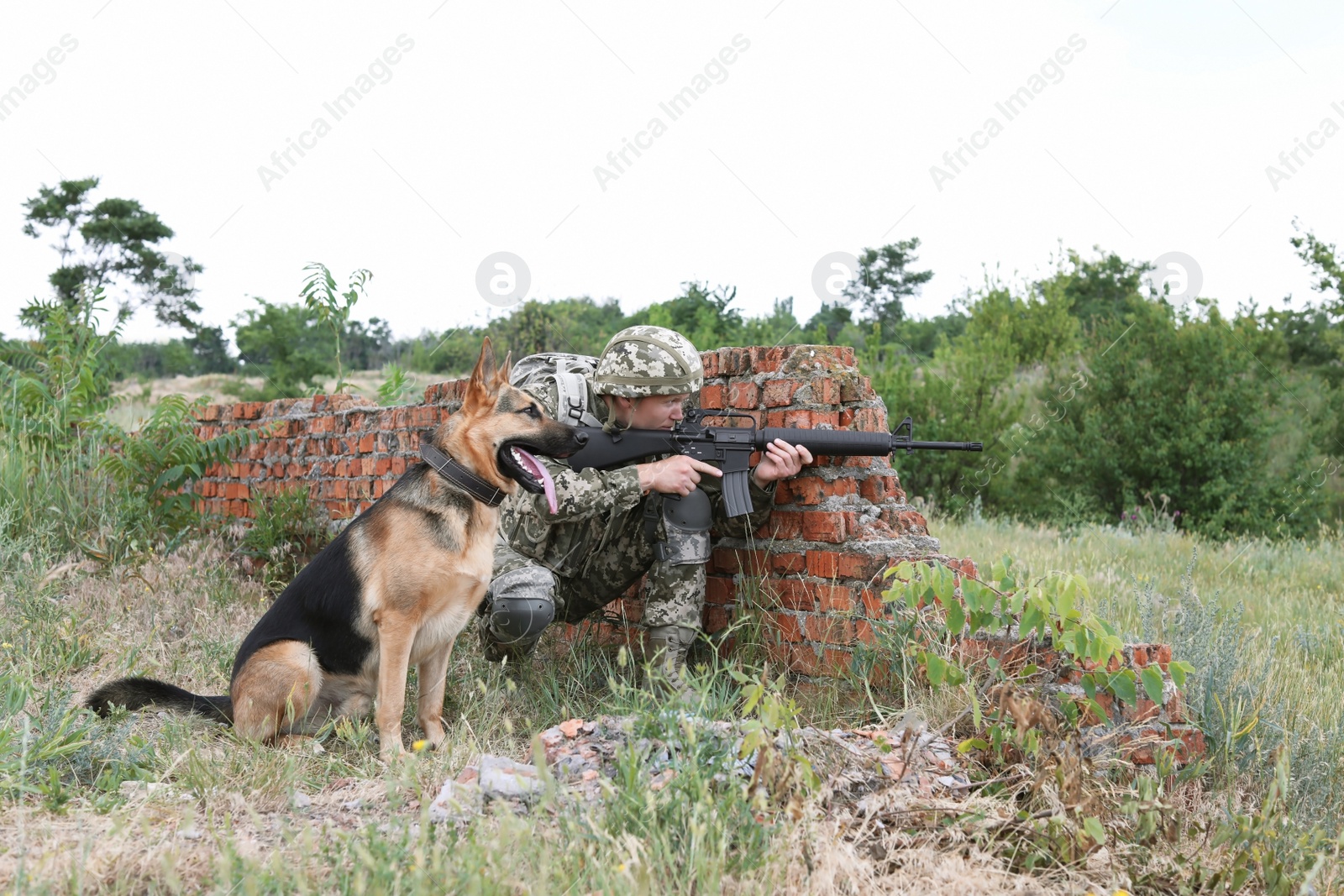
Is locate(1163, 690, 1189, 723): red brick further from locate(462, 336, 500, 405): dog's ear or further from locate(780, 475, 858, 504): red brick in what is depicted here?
locate(462, 336, 500, 405): dog's ear

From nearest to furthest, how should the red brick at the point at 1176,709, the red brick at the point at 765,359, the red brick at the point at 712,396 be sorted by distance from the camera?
the red brick at the point at 1176,709 → the red brick at the point at 765,359 → the red brick at the point at 712,396

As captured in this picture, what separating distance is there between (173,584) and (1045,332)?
15799 millimetres

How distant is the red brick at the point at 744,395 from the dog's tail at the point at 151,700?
2.47 m

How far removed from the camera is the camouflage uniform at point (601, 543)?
13.0ft

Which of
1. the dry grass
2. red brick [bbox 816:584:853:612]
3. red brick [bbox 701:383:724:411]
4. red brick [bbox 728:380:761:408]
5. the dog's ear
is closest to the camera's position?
the dry grass

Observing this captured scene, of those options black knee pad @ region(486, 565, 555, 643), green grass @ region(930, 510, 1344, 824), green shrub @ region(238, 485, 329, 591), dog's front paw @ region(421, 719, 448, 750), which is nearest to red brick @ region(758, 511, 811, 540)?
black knee pad @ region(486, 565, 555, 643)

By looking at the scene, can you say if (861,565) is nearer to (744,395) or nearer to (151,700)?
(744,395)

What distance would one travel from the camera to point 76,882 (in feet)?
6.57

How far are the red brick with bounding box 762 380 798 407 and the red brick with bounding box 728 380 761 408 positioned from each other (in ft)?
0.17

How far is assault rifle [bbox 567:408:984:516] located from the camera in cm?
382

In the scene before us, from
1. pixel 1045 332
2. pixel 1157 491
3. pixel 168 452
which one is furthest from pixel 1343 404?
pixel 168 452

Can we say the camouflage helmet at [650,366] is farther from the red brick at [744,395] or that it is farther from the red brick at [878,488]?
the red brick at [878,488]

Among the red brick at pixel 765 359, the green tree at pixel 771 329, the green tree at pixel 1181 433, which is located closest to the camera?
the red brick at pixel 765 359

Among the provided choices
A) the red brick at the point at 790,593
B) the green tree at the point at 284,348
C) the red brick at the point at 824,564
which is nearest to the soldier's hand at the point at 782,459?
the red brick at the point at 824,564
